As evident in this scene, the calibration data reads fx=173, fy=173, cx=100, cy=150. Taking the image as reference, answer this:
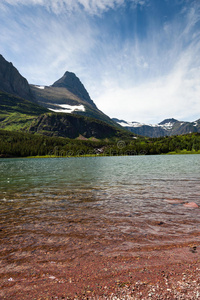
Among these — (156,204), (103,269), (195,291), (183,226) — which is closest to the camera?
(195,291)

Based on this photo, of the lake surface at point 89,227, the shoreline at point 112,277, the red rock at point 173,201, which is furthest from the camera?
the red rock at point 173,201

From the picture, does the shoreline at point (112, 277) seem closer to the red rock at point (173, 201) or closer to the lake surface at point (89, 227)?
the lake surface at point (89, 227)

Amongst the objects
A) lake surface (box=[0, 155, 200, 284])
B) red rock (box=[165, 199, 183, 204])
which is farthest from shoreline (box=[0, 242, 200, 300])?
red rock (box=[165, 199, 183, 204])

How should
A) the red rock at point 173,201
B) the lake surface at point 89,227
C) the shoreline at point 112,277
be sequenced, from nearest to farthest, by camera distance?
the shoreline at point 112,277
the lake surface at point 89,227
the red rock at point 173,201

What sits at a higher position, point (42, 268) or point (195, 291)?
point (195, 291)

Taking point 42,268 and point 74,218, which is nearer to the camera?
point 42,268

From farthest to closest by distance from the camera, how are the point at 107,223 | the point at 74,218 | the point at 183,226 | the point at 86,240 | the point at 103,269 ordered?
1. the point at 74,218
2. the point at 107,223
3. the point at 183,226
4. the point at 86,240
5. the point at 103,269

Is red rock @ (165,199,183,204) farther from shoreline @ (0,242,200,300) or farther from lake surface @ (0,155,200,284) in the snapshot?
shoreline @ (0,242,200,300)

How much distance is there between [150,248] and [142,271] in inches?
82.2

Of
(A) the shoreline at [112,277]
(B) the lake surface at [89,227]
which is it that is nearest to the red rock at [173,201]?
(B) the lake surface at [89,227]

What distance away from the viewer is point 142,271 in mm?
7062

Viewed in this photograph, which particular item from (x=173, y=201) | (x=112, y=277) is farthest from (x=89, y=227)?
(x=173, y=201)

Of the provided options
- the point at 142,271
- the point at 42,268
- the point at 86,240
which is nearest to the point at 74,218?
the point at 86,240

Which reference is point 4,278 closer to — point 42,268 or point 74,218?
point 42,268
